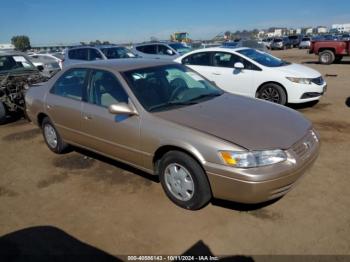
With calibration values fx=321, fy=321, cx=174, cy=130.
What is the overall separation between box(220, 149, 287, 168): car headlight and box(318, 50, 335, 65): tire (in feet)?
61.2

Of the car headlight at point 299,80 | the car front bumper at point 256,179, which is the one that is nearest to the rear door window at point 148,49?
the car headlight at point 299,80

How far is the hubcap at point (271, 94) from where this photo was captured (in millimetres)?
7527

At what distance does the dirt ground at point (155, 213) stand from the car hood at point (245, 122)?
2.29 ft

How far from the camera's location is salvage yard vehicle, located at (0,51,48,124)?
7.66m

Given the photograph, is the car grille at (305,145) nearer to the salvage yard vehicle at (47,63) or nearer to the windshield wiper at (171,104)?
the windshield wiper at (171,104)

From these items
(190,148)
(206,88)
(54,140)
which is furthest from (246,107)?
(54,140)

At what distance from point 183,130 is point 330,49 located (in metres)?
18.9

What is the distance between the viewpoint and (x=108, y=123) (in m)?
4.07

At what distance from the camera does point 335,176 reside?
163 inches

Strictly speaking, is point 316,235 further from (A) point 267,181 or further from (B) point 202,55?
(B) point 202,55

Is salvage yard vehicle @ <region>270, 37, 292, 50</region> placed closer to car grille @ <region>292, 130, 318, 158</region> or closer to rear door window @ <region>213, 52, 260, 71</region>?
rear door window @ <region>213, 52, 260, 71</region>

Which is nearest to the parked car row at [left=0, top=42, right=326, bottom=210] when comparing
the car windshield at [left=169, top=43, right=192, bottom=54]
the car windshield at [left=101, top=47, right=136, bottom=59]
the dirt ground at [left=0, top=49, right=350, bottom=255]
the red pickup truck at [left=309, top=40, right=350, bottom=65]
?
Result: the dirt ground at [left=0, top=49, right=350, bottom=255]

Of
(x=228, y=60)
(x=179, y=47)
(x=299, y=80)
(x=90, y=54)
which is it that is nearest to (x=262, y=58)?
(x=228, y=60)

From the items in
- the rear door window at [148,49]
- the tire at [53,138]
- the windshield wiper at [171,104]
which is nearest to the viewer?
the windshield wiper at [171,104]
